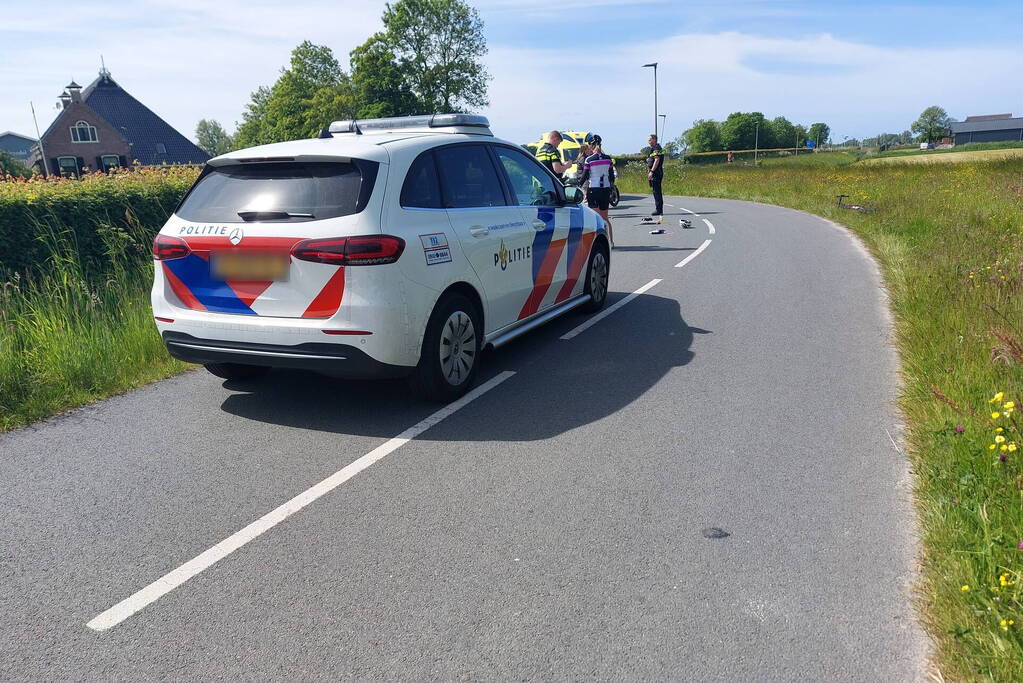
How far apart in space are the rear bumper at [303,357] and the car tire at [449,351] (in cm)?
23

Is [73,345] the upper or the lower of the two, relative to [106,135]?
lower

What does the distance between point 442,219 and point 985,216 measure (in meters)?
12.8

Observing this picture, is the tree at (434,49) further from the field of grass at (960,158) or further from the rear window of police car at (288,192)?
the rear window of police car at (288,192)

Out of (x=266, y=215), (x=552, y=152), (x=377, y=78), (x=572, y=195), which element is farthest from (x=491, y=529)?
(x=377, y=78)

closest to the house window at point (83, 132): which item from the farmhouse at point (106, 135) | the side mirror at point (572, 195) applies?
the farmhouse at point (106, 135)

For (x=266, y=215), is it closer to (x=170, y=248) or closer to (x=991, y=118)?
(x=170, y=248)

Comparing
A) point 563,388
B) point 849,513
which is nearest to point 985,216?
point 563,388

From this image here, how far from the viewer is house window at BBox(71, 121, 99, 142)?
63.5m

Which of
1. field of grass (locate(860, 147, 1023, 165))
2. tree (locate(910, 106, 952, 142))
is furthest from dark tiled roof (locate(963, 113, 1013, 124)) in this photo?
field of grass (locate(860, 147, 1023, 165))

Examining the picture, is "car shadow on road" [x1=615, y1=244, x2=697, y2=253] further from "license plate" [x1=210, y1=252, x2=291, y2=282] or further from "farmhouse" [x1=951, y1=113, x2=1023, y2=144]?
"farmhouse" [x1=951, y1=113, x2=1023, y2=144]

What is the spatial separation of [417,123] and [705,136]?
178256 millimetres

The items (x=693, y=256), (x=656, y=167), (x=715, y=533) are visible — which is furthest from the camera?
(x=656, y=167)

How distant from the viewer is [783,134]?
17500 cm

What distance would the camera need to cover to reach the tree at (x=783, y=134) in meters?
172
